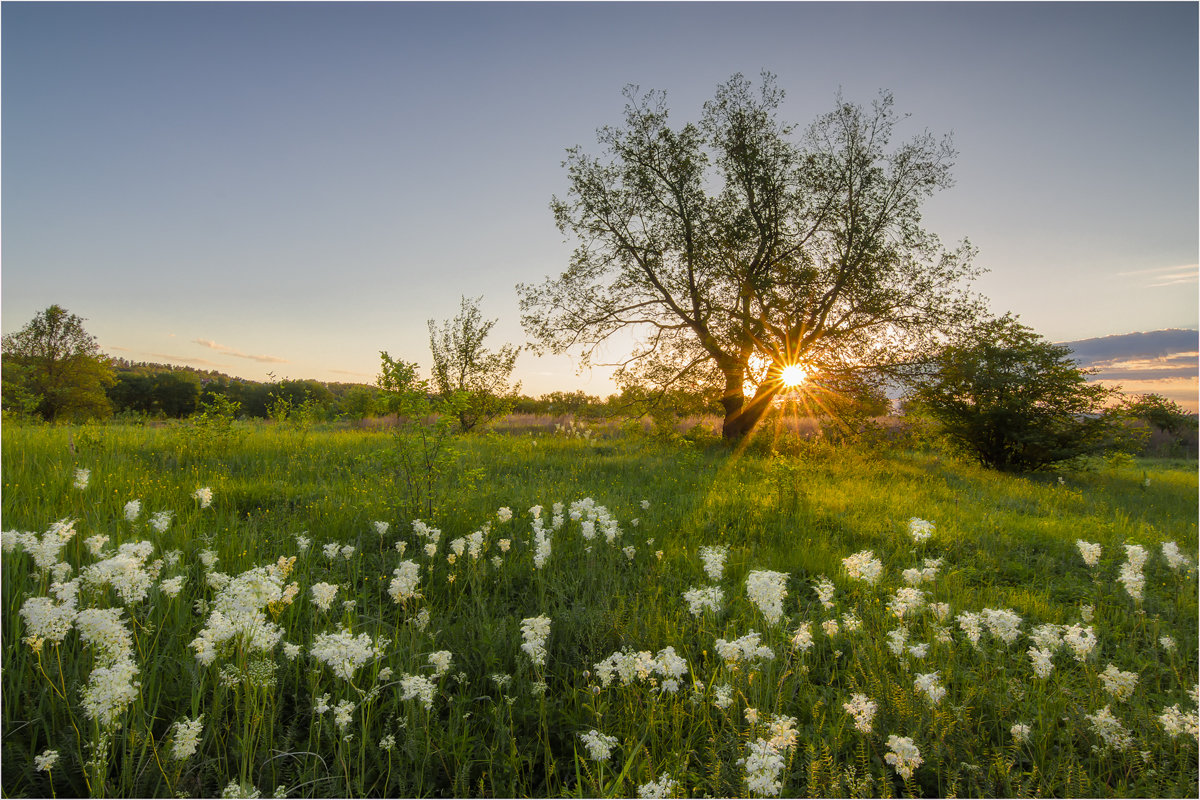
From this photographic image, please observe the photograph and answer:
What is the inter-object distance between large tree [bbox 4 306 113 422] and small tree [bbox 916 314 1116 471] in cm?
4700

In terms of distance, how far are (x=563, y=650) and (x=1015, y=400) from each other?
1732 centimetres

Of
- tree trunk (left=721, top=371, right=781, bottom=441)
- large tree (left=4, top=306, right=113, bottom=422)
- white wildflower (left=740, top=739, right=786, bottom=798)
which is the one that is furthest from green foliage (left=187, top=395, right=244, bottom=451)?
large tree (left=4, top=306, right=113, bottom=422)

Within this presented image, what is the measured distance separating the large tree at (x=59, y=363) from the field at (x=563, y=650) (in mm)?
38013

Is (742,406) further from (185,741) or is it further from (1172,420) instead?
(1172,420)

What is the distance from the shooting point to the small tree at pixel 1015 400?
50.8 feet

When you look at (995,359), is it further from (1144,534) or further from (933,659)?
→ (933,659)

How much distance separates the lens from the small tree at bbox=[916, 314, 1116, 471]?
1548 centimetres

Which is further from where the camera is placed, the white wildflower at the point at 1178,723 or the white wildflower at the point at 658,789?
the white wildflower at the point at 1178,723

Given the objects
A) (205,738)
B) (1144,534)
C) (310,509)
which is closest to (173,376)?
(310,509)

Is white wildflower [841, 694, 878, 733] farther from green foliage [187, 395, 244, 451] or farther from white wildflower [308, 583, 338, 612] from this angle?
green foliage [187, 395, 244, 451]

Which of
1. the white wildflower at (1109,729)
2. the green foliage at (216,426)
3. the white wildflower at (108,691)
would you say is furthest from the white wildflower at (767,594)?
the green foliage at (216,426)

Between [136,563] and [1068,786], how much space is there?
4.63 m

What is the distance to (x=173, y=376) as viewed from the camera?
52.6 metres

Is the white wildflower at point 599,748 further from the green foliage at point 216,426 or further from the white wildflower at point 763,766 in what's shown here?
the green foliage at point 216,426
